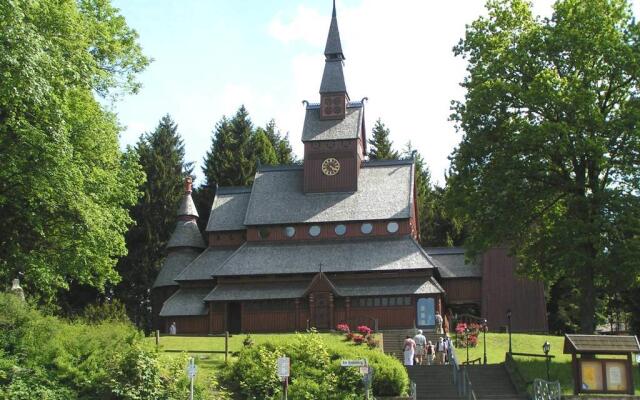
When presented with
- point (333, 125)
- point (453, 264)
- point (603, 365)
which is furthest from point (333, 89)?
point (603, 365)

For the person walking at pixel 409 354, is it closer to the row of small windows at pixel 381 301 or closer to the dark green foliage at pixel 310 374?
the dark green foliage at pixel 310 374

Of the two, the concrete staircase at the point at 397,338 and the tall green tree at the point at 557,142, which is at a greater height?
the tall green tree at the point at 557,142

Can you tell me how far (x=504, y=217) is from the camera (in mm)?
34344

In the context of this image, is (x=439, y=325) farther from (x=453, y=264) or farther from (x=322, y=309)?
(x=453, y=264)

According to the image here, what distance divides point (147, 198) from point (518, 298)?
2954 centimetres

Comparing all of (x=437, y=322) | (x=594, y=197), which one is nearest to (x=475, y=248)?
(x=594, y=197)

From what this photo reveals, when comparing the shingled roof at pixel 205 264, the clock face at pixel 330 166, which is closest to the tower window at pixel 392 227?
the clock face at pixel 330 166

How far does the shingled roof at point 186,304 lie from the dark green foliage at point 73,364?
2583cm

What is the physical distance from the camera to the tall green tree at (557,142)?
105 ft

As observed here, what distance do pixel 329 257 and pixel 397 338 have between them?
29.6ft

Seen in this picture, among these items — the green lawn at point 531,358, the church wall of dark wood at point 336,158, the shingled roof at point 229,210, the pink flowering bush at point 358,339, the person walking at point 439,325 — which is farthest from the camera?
the shingled roof at point 229,210

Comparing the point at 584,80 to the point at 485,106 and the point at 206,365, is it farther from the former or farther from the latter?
the point at 206,365

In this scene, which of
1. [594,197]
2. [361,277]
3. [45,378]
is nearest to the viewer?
[45,378]

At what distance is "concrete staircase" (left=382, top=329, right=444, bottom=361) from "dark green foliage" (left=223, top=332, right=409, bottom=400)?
42.5 feet
